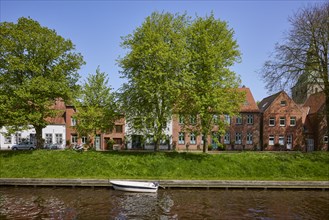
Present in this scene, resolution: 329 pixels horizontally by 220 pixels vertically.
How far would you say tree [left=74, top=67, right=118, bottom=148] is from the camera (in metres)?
40.4

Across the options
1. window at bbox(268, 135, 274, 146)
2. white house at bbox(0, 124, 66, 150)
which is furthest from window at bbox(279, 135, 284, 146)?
white house at bbox(0, 124, 66, 150)

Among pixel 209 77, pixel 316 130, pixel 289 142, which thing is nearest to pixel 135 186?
pixel 209 77

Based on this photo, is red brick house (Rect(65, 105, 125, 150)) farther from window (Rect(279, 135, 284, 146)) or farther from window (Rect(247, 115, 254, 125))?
window (Rect(279, 135, 284, 146))

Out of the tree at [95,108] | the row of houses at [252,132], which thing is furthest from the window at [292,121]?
the tree at [95,108]

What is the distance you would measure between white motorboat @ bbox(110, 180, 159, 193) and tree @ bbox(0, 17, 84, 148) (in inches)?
623

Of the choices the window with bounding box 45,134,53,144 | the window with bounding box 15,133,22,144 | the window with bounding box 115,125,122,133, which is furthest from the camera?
the window with bounding box 115,125,122,133

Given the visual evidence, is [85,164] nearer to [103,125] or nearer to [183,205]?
[103,125]

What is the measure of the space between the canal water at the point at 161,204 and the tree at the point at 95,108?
40.9 ft

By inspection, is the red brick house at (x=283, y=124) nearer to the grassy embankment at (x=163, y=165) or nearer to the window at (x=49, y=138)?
the grassy embankment at (x=163, y=165)

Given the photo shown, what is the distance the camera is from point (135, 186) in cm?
2820

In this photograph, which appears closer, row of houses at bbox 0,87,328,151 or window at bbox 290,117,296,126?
row of houses at bbox 0,87,328,151

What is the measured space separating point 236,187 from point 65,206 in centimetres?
1632

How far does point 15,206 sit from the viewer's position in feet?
74.8

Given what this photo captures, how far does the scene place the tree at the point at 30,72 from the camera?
3778 cm
